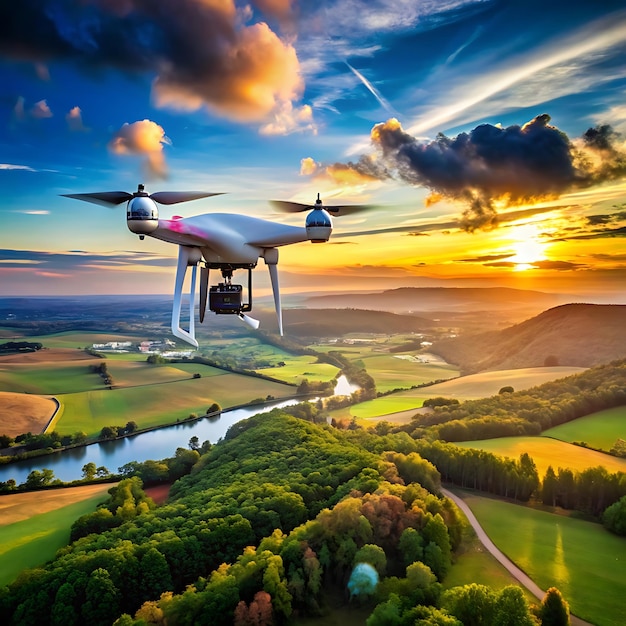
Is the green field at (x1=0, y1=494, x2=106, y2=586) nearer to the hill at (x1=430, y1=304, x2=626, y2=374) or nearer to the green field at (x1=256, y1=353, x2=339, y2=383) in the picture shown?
the green field at (x1=256, y1=353, x2=339, y2=383)

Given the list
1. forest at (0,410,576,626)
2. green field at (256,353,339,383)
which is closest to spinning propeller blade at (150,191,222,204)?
forest at (0,410,576,626)

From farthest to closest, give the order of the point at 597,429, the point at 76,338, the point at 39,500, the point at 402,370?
the point at 76,338 → the point at 402,370 → the point at 597,429 → the point at 39,500

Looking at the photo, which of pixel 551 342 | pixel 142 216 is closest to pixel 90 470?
pixel 142 216

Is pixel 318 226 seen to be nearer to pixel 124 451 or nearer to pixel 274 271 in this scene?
pixel 274 271

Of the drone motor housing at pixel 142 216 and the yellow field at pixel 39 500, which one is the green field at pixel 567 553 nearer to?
the drone motor housing at pixel 142 216

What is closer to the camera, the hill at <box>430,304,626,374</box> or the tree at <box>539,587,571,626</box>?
the tree at <box>539,587,571,626</box>
